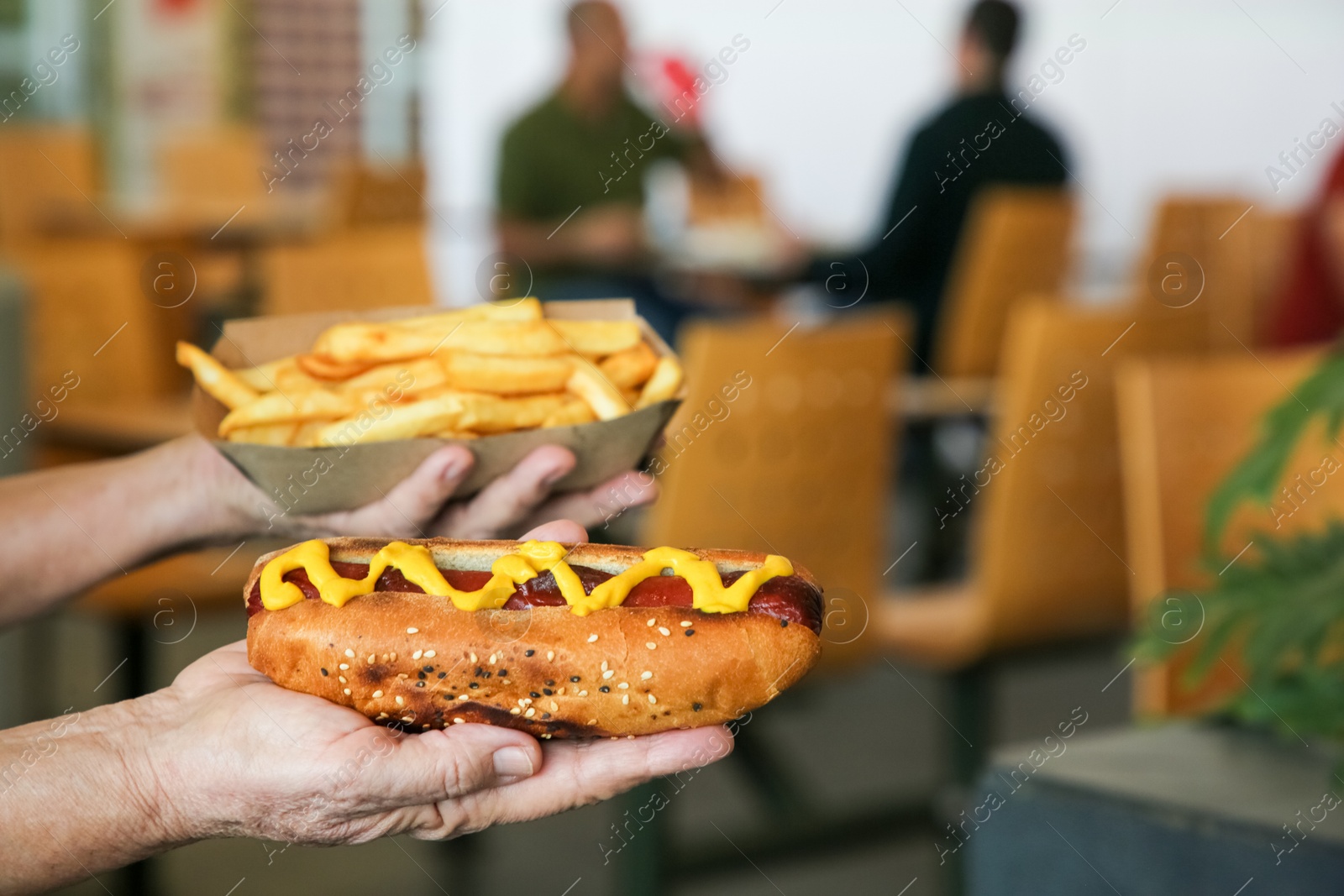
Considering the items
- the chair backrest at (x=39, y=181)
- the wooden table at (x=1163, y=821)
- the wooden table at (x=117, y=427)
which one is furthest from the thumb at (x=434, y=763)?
the chair backrest at (x=39, y=181)

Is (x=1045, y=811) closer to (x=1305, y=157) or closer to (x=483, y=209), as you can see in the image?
(x=483, y=209)

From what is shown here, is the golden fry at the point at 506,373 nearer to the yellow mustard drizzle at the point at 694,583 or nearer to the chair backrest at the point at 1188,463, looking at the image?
the yellow mustard drizzle at the point at 694,583

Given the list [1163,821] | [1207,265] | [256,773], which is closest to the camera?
[256,773]

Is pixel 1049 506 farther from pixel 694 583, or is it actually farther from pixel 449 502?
pixel 694 583

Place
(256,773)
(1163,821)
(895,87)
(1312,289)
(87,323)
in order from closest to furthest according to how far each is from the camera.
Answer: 1. (256,773)
2. (1163,821)
3. (87,323)
4. (1312,289)
5. (895,87)

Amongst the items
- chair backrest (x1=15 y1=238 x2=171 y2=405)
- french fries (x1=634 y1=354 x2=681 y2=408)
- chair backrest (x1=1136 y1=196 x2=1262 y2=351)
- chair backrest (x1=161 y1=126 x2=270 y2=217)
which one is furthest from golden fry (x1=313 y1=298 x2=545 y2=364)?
chair backrest (x1=161 y1=126 x2=270 y2=217)

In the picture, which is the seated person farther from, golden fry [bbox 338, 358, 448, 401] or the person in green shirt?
the person in green shirt

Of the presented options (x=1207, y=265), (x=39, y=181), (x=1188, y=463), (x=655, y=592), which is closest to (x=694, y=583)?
(x=655, y=592)
